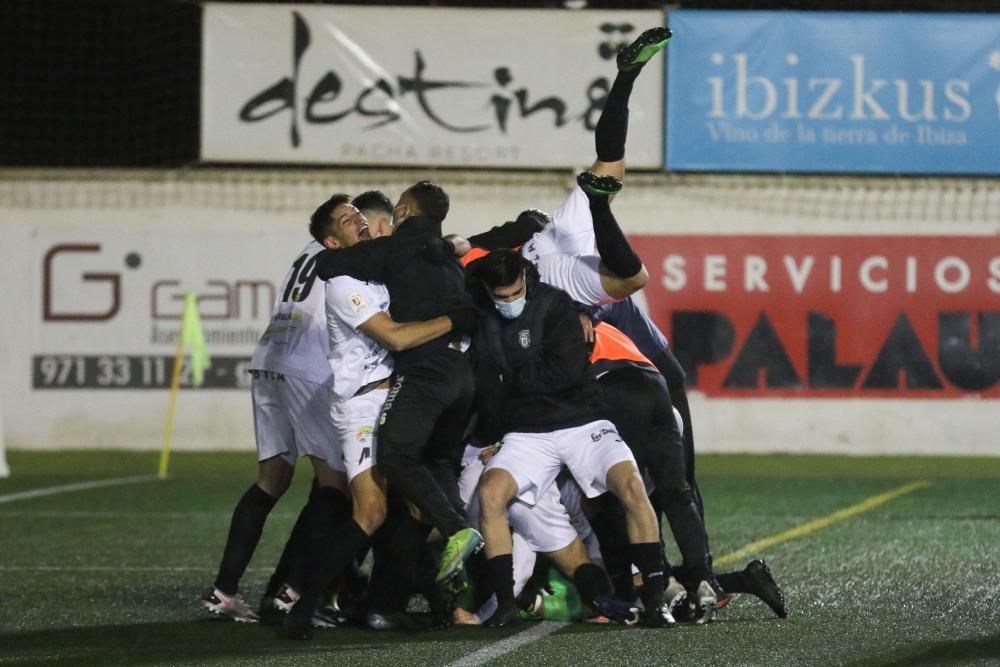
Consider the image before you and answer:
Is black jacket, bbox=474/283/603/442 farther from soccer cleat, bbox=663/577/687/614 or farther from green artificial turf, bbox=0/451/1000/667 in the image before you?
green artificial turf, bbox=0/451/1000/667

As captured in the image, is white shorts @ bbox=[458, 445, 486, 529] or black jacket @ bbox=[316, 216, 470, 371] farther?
white shorts @ bbox=[458, 445, 486, 529]

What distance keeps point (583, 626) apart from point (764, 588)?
0.76 metres

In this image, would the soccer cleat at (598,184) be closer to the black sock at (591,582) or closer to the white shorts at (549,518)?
the white shorts at (549,518)

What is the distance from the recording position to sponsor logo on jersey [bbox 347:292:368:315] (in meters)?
6.79

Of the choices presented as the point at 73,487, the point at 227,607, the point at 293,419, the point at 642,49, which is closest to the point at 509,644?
the point at 227,607

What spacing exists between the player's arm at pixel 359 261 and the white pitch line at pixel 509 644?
1.59 m

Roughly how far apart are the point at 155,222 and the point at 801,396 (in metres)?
6.62

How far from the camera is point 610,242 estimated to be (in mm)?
6711

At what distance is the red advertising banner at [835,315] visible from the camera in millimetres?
15875

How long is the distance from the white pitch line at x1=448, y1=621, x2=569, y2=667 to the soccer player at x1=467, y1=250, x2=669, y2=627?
16cm

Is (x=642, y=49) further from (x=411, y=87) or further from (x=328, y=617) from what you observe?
(x=411, y=87)

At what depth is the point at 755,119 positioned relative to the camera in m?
15.9

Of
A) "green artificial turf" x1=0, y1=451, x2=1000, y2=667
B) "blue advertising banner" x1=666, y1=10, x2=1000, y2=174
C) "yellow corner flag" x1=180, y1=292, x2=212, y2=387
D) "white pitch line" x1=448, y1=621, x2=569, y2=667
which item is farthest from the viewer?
"blue advertising banner" x1=666, y1=10, x2=1000, y2=174

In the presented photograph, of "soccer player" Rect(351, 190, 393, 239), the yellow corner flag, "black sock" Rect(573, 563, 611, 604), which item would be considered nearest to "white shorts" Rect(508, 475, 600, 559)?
"black sock" Rect(573, 563, 611, 604)
